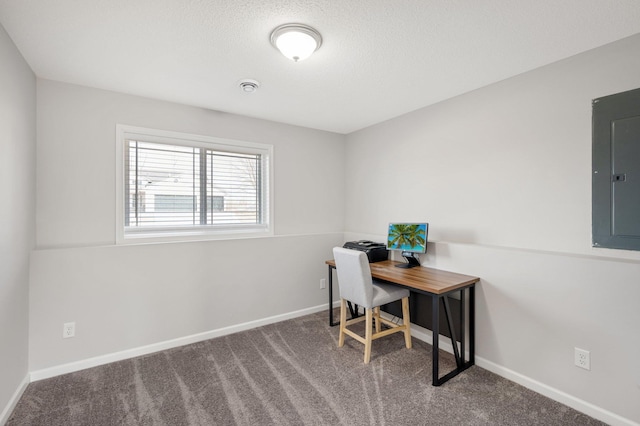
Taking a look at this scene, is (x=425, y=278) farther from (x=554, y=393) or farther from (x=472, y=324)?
(x=554, y=393)

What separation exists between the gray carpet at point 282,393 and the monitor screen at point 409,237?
3.03 feet

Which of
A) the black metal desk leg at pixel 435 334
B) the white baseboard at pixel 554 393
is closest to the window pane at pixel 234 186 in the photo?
the black metal desk leg at pixel 435 334

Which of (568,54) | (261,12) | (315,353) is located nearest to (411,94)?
(568,54)

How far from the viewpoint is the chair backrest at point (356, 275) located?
95.6 inches

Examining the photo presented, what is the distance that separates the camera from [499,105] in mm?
2416

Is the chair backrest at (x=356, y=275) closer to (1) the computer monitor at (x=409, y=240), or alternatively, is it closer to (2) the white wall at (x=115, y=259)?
(1) the computer monitor at (x=409, y=240)

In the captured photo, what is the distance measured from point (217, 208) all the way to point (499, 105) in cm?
282

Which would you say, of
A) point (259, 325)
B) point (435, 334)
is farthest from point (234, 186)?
point (435, 334)

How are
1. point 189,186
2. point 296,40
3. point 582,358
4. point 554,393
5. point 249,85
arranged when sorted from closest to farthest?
point 296,40
point 582,358
point 554,393
point 249,85
point 189,186

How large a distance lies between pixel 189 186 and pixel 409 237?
7.40 ft

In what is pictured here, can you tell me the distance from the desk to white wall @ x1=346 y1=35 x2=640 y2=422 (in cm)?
9

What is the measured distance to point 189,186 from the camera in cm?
301

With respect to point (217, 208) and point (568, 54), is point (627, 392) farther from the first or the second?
point (217, 208)

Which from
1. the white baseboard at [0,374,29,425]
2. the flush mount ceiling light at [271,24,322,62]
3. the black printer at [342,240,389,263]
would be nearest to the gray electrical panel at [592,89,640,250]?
the black printer at [342,240,389,263]
